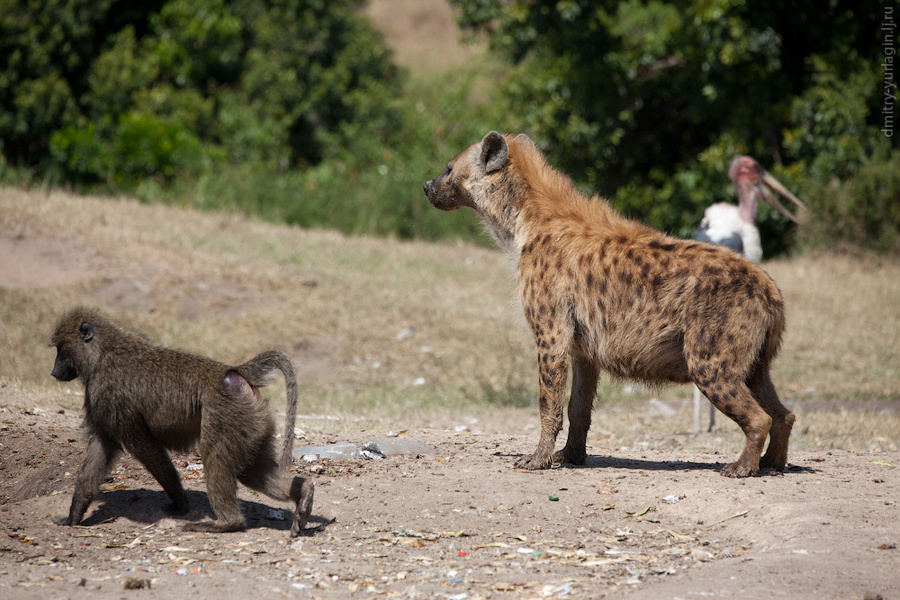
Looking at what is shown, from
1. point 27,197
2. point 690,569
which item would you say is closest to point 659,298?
point 690,569

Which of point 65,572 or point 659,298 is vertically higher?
point 659,298

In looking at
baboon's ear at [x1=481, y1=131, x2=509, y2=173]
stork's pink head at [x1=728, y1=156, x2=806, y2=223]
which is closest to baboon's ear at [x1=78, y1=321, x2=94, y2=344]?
baboon's ear at [x1=481, y1=131, x2=509, y2=173]

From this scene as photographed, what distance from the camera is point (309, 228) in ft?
60.7

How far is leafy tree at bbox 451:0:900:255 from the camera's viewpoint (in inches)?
655

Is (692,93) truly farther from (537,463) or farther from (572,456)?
(537,463)

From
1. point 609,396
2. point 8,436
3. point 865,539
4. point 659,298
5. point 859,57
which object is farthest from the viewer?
point 859,57

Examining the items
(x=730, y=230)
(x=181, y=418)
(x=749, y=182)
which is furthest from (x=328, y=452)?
(x=749, y=182)

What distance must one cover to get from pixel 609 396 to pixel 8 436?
6.61 metres

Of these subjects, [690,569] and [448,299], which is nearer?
[690,569]

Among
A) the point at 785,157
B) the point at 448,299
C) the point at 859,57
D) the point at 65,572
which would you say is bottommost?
the point at 65,572

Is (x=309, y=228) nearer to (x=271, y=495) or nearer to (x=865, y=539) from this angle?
(x=271, y=495)

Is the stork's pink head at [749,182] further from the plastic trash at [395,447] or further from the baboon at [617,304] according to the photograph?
the plastic trash at [395,447]

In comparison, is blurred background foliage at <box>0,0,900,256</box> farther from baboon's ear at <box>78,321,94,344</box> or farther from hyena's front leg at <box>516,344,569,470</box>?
baboon's ear at <box>78,321,94,344</box>

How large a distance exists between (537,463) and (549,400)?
17.2 inches
